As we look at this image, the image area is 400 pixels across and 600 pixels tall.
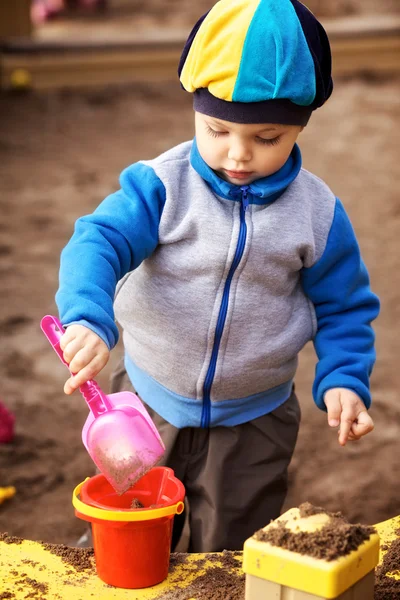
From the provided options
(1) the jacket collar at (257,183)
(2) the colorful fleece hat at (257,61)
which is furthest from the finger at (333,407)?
(2) the colorful fleece hat at (257,61)

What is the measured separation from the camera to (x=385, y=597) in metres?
1.23

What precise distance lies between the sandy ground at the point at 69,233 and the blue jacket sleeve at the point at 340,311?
28.3 inches

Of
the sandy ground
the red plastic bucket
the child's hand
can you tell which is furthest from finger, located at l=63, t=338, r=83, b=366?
the sandy ground

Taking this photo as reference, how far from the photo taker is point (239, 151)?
4.25ft

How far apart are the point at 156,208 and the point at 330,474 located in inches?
42.3

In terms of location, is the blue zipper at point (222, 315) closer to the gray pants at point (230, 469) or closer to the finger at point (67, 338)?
the gray pants at point (230, 469)

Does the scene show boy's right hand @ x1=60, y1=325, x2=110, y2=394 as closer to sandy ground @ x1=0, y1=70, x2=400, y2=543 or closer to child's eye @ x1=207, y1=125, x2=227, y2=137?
child's eye @ x1=207, y1=125, x2=227, y2=137

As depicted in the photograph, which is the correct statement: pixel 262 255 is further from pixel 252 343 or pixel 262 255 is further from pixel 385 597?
pixel 385 597

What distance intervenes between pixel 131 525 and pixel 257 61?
0.60 metres

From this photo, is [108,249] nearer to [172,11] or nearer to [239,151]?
[239,151]

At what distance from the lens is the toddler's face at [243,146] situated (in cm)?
129

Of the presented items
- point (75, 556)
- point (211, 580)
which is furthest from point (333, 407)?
point (75, 556)


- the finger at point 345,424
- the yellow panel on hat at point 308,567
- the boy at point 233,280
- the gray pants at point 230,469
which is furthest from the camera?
the gray pants at point 230,469

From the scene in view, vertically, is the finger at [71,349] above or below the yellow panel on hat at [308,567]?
above
